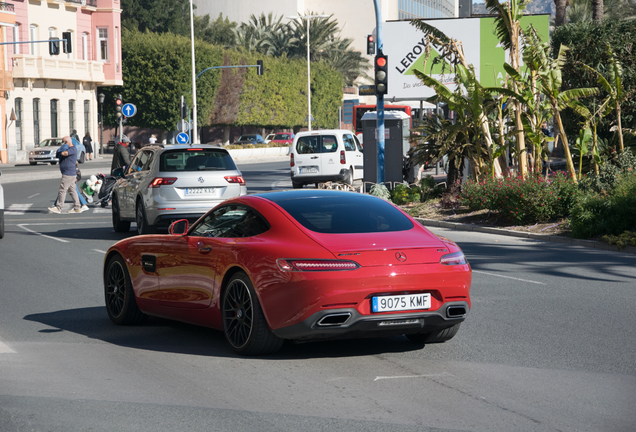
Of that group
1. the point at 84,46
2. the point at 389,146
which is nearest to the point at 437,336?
the point at 389,146

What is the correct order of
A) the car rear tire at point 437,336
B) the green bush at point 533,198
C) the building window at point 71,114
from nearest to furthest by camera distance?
the car rear tire at point 437,336 < the green bush at point 533,198 < the building window at point 71,114

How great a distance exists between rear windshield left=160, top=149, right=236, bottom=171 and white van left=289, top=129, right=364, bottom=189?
13.3m

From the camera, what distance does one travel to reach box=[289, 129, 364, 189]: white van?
97.0ft

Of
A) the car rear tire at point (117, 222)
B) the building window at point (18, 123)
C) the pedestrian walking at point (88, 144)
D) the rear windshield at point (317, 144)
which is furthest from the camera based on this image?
the pedestrian walking at point (88, 144)

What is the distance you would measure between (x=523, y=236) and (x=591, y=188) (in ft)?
7.98

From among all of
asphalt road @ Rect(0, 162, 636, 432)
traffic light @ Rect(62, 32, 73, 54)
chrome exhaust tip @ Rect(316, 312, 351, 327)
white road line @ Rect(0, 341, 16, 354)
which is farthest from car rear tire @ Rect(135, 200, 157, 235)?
traffic light @ Rect(62, 32, 73, 54)

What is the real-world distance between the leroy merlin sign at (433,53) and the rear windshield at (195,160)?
1801 centimetres

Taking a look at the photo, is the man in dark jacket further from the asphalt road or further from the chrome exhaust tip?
the chrome exhaust tip

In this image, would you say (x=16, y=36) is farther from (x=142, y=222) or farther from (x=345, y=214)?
(x=345, y=214)

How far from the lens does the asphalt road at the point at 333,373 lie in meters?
5.28

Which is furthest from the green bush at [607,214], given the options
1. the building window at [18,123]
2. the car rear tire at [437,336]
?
the building window at [18,123]

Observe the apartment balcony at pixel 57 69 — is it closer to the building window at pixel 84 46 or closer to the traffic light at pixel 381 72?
the building window at pixel 84 46

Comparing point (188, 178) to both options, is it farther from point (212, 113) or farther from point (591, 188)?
point (212, 113)

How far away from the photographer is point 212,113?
73.8m
